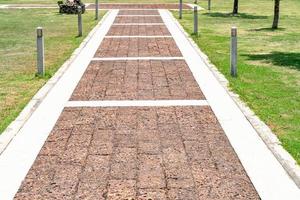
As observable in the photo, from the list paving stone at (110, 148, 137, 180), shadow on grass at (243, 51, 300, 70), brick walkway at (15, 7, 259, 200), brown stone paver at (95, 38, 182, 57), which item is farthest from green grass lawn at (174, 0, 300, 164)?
paving stone at (110, 148, 137, 180)

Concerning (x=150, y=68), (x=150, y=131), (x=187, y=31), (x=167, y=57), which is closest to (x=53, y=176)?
(x=150, y=131)

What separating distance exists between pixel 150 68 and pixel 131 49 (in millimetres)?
3637

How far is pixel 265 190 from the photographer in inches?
203

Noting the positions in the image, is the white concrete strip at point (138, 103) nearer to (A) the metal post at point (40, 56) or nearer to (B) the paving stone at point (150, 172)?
(B) the paving stone at point (150, 172)

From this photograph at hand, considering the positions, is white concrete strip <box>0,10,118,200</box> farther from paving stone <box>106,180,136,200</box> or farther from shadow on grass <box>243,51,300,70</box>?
shadow on grass <box>243,51,300,70</box>

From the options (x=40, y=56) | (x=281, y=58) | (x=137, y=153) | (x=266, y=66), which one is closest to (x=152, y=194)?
(x=137, y=153)

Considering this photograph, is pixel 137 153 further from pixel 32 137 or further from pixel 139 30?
pixel 139 30

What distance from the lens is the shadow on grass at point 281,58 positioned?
1290cm

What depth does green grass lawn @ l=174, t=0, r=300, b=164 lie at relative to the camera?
7719 mm

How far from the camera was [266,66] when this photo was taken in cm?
1264

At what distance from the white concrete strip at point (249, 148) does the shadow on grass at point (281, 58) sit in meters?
2.79

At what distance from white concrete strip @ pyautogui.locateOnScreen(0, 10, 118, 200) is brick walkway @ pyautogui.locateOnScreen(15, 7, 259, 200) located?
12 centimetres

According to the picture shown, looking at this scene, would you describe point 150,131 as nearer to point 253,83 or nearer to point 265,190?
point 265,190

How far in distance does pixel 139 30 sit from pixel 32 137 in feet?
51.4
